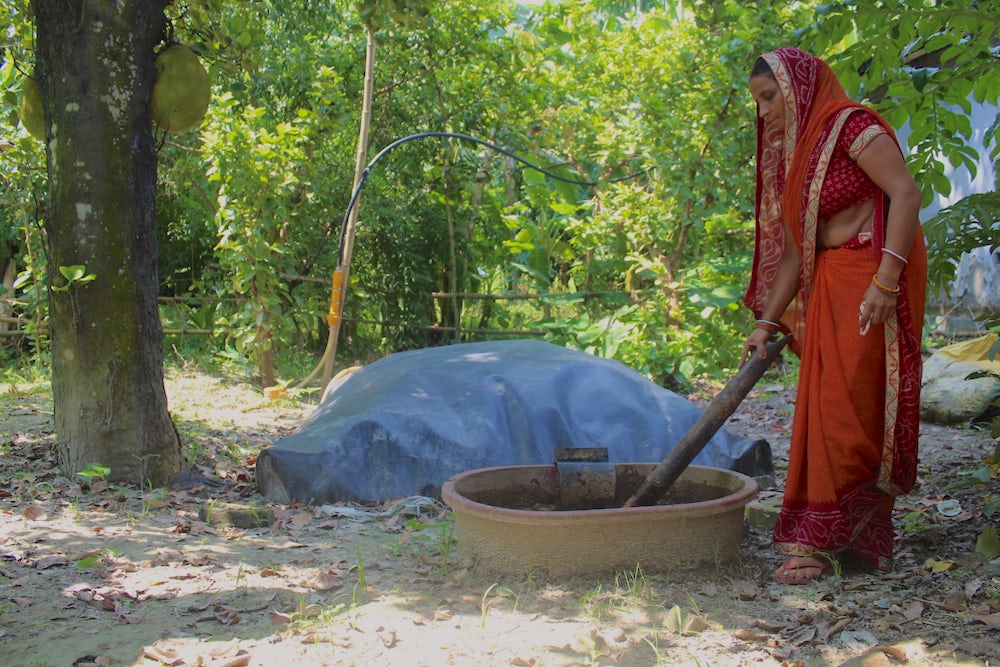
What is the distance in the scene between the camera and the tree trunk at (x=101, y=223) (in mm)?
3697

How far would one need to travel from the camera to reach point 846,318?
9.11 ft

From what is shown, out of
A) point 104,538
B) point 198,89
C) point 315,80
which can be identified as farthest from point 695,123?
point 104,538

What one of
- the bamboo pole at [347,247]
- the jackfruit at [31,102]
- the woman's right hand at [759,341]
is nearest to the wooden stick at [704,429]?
the woman's right hand at [759,341]

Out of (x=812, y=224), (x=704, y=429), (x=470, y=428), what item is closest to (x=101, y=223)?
(x=470, y=428)

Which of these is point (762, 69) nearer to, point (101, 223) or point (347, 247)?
point (101, 223)

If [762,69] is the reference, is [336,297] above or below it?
below

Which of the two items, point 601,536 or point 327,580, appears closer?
point 601,536

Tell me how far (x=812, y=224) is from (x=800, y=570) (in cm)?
109

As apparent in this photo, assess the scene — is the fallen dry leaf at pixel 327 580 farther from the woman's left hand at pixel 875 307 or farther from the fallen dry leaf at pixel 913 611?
the woman's left hand at pixel 875 307

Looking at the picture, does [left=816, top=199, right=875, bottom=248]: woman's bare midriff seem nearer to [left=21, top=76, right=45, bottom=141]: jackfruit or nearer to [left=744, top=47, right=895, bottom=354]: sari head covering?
[left=744, top=47, right=895, bottom=354]: sari head covering

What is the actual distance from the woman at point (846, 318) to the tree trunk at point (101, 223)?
2.56 metres

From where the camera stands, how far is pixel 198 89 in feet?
12.9

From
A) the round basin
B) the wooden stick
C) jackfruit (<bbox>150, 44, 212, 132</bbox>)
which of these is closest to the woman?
the wooden stick

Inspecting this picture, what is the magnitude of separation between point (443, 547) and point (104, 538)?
3.99 ft
